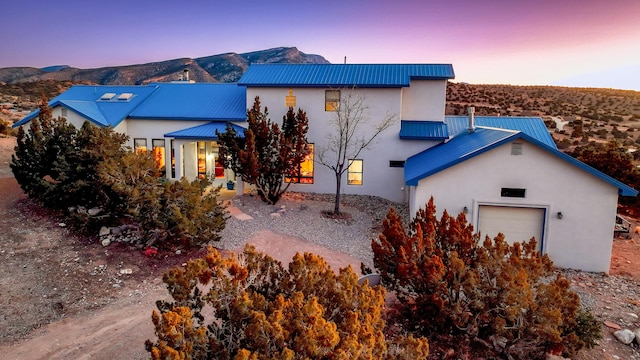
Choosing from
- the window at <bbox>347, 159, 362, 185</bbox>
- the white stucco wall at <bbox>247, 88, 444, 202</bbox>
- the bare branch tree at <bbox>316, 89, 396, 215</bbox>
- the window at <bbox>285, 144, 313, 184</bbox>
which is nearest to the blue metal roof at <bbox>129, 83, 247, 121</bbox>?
the white stucco wall at <bbox>247, 88, 444, 202</bbox>

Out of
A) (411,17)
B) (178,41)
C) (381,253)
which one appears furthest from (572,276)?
(178,41)

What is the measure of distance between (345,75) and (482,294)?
47.2 ft

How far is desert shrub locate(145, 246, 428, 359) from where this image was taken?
16.0ft

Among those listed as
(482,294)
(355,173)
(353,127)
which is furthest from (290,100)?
(482,294)

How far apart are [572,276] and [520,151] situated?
152 inches

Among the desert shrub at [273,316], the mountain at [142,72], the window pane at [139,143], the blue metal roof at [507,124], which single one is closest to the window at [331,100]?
the blue metal roof at [507,124]

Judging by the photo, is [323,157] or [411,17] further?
[411,17]

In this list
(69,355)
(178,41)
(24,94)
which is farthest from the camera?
(24,94)

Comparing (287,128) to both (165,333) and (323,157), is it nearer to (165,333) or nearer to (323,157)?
(323,157)

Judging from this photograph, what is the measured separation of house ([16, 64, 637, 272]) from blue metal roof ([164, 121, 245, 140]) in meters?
0.06

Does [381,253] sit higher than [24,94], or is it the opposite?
[24,94]

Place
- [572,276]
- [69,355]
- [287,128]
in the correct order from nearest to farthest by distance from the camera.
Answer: [69,355], [572,276], [287,128]

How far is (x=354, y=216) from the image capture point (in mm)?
17234

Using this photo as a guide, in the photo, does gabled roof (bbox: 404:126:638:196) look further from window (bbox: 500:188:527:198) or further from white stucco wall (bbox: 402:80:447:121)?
white stucco wall (bbox: 402:80:447:121)
